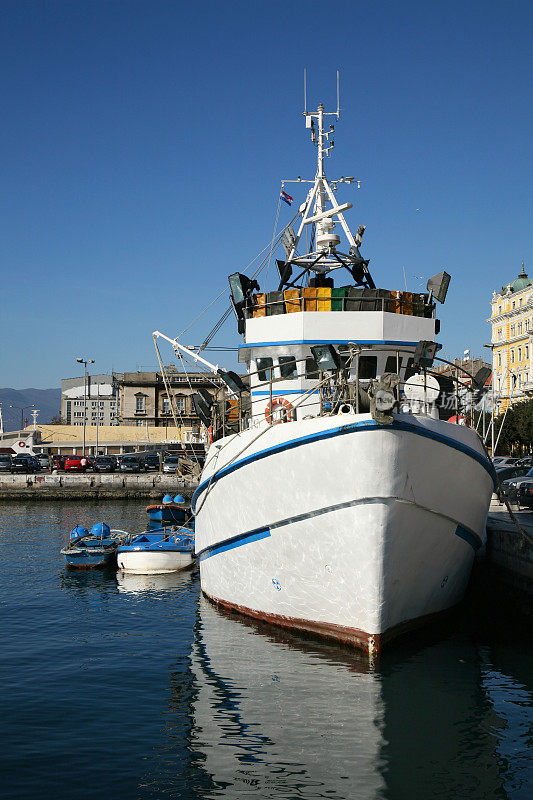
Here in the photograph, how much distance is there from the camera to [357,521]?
11664mm

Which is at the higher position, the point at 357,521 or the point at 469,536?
the point at 357,521

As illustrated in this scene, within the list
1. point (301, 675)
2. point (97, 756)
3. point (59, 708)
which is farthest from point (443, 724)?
point (59, 708)

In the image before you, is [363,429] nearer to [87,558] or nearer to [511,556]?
[511,556]

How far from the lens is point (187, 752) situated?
30.5 ft

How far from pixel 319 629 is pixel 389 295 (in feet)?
23.2

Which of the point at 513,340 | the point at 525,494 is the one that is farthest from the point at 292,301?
the point at 513,340

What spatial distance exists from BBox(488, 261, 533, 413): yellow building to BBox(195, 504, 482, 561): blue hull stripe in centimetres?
5912

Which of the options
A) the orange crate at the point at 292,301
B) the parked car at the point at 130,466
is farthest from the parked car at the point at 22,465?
the orange crate at the point at 292,301

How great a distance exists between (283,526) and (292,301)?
525 cm

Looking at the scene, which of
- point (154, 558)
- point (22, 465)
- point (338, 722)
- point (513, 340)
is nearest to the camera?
point (338, 722)

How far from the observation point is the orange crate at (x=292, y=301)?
1578cm

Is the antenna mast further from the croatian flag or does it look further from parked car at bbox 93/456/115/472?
parked car at bbox 93/456/115/472

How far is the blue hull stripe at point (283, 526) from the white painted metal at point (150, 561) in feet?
20.1

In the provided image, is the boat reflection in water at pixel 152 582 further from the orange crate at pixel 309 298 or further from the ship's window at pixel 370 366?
the orange crate at pixel 309 298
